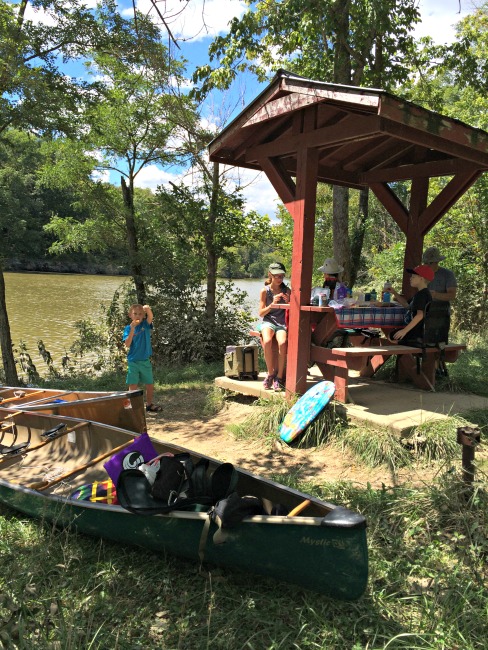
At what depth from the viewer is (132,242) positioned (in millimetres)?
13734

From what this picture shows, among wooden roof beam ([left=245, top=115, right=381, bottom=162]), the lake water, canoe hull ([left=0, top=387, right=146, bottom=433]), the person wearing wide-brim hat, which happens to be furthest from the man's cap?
the lake water

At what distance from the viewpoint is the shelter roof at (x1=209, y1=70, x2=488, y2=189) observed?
475 cm

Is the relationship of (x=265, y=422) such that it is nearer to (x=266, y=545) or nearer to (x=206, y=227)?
(x=266, y=545)

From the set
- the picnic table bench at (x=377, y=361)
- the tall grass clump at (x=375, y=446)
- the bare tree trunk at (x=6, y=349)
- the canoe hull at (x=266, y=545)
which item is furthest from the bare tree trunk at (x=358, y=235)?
the canoe hull at (x=266, y=545)

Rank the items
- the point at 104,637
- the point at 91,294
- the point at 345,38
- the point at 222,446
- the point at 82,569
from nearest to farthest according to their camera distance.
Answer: the point at 104,637
the point at 82,569
the point at 222,446
the point at 345,38
the point at 91,294

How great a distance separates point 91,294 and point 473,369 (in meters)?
24.9

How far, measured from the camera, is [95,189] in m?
13.6

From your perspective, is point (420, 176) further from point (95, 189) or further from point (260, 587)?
point (95, 189)

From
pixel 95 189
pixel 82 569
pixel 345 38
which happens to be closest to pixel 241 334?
pixel 95 189

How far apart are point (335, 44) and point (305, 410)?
8041 mm

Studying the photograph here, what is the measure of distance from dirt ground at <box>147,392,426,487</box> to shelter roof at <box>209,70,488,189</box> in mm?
3261

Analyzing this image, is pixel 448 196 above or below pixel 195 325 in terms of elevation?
above

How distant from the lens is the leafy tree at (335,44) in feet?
27.8

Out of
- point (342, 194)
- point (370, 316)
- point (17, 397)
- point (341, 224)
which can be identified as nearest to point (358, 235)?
point (341, 224)
